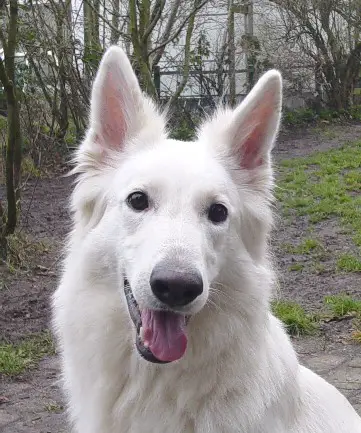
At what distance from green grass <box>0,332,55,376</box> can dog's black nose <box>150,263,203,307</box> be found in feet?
9.17

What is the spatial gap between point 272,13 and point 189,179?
15812mm

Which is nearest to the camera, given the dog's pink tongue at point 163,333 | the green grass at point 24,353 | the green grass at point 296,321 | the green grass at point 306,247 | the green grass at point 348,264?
the dog's pink tongue at point 163,333

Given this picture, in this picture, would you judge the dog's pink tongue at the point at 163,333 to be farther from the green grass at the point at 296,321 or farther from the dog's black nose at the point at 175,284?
the green grass at the point at 296,321

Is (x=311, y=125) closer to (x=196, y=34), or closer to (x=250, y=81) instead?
(x=250, y=81)

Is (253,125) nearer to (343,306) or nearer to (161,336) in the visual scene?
(161,336)

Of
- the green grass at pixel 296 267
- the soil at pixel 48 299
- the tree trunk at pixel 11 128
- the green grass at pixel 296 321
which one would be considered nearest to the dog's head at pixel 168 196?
the soil at pixel 48 299

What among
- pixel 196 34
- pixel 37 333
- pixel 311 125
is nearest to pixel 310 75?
pixel 311 125

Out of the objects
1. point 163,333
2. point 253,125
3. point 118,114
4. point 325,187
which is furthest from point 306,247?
point 163,333

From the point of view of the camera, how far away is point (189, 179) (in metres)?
3.09

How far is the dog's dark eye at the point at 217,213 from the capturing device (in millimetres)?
3119

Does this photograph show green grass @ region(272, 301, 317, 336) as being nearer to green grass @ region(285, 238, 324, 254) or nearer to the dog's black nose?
green grass @ region(285, 238, 324, 254)

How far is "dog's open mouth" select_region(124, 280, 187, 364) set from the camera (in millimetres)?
2893

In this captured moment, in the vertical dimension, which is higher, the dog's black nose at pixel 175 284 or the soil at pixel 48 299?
the dog's black nose at pixel 175 284

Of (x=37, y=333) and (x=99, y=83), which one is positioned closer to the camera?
(x=99, y=83)
